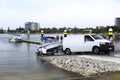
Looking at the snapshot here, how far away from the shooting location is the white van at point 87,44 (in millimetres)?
28547

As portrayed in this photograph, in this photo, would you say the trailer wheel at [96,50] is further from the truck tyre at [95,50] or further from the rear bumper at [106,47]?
the rear bumper at [106,47]

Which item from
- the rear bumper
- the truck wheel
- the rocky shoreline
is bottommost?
the rocky shoreline

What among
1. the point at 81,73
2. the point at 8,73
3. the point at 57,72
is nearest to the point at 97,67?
the point at 81,73

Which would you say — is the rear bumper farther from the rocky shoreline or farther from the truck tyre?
the rocky shoreline

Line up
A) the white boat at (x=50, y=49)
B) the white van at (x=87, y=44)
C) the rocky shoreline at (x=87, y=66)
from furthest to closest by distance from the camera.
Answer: the white boat at (x=50, y=49)
the white van at (x=87, y=44)
the rocky shoreline at (x=87, y=66)

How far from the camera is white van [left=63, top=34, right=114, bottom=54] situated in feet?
93.7

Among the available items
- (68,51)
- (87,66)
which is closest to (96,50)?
(68,51)

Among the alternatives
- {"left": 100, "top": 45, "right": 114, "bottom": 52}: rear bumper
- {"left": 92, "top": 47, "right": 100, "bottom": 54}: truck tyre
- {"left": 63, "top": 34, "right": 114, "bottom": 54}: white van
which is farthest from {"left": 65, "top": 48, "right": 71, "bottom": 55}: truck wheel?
{"left": 100, "top": 45, "right": 114, "bottom": 52}: rear bumper

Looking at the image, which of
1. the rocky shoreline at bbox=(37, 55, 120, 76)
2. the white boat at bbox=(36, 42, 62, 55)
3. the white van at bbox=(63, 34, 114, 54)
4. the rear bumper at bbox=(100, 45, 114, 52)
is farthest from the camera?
the white boat at bbox=(36, 42, 62, 55)

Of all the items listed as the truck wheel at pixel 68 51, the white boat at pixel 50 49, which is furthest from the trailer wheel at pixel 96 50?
the white boat at pixel 50 49

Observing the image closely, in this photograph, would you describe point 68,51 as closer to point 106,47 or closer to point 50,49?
point 50,49

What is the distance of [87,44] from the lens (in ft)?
96.4

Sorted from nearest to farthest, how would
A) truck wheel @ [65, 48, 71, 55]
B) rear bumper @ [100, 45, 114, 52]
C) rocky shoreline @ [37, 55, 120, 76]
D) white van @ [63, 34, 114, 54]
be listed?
rocky shoreline @ [37, 55, 120, 76], rear bumper @ [100, 45, 114, 52], white van @ [63, 34, 114, 54], truck wheel @ [65, 48, 71, 55]

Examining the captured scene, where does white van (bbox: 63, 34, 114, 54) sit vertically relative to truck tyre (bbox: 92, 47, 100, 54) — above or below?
above
